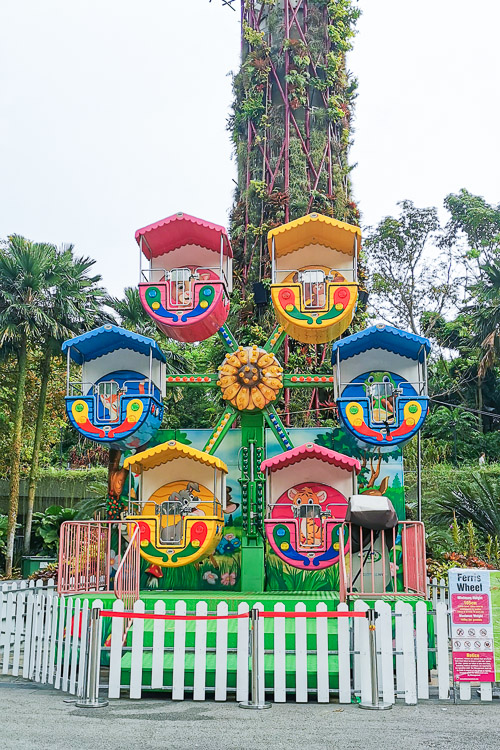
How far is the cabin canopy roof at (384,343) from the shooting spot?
1313cm

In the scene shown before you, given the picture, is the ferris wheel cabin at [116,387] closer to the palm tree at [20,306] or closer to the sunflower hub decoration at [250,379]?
the sunflower hub decoration at [250,379]

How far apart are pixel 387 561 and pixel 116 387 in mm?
5569

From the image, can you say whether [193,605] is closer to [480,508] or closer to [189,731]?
[189,731]

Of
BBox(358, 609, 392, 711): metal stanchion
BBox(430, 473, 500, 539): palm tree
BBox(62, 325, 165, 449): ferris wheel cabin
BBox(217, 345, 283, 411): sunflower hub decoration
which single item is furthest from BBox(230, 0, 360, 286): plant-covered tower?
BBox(358, 609, 392, 711): metal stanchion

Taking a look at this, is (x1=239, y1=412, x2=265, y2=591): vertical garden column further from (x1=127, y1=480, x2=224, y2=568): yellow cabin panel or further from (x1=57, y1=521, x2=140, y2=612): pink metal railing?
(x1=57, y1=521, x2=140, y2=612): pink metal railing

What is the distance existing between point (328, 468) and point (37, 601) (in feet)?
17.6

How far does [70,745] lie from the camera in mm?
6246

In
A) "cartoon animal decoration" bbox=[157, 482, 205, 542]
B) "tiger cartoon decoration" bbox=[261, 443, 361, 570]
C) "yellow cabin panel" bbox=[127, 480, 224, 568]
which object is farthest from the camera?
"cartoon animal decoration" bbox=[157, 482, 205, 542]

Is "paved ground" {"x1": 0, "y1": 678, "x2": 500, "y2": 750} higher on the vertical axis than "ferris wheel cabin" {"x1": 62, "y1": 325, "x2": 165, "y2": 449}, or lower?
lower

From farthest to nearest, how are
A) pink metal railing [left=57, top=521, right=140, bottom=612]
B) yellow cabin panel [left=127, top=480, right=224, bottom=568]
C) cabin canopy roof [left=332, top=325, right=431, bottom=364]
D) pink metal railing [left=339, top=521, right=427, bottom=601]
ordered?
cabin canopy roof [left=332, top=325, right=431, bottom=364], yellow cabin panel [left=127, top=480, right=224, bottom=568], pink metal railing [left=57, top=521, right=140, bottom=612], pink metal railing [left=339, top=521, right=427, bottom=601]

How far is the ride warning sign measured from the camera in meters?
8.15

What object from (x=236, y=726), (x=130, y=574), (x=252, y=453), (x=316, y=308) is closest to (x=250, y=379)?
(x=252, y=453)

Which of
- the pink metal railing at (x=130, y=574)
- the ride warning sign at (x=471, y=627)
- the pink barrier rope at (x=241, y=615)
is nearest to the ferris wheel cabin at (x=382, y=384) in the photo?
the pink metal railing at (x=130, y=574)

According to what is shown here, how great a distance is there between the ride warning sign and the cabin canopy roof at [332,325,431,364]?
5.47 metres
